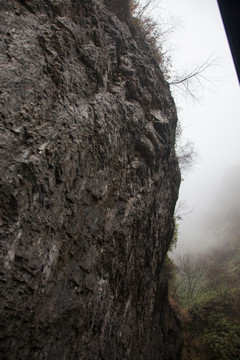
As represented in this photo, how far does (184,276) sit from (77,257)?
47.0 ft

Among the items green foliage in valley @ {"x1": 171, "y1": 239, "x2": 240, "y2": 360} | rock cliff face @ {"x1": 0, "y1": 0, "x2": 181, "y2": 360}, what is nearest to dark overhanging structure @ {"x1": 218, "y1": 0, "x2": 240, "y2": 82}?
rock cliff face @ {"x1": 0, "y1": 0, "x2": 181, "y2": 360}

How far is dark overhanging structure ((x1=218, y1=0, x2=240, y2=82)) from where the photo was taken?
1.06 m

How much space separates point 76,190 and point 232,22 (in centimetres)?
241

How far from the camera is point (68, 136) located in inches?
111

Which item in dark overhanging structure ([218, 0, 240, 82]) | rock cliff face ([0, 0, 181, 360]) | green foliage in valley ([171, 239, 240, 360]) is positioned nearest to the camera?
dark overhanging structure ([218, 0, 240, 82])

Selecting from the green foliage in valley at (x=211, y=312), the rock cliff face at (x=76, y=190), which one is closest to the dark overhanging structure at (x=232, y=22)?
the rock cliff face at (x=76, y=190)

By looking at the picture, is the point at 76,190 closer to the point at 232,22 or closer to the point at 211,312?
A: the point at 232,22

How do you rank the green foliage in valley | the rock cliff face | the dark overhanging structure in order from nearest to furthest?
the dark overhanging structure → the rock cliff face → the green foliage in valley

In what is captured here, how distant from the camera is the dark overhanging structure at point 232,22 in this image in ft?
3.47

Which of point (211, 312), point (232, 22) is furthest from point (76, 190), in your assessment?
point (211, 312)

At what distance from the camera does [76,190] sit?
2820 mm

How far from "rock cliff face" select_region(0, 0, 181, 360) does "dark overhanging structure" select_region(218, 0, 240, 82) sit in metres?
2.16

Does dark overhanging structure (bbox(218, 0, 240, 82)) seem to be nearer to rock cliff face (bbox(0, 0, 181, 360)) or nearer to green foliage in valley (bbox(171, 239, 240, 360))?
rock cliff face (bbox(0, 0, 181, 360))

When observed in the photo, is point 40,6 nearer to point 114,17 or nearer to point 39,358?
point 114,17
